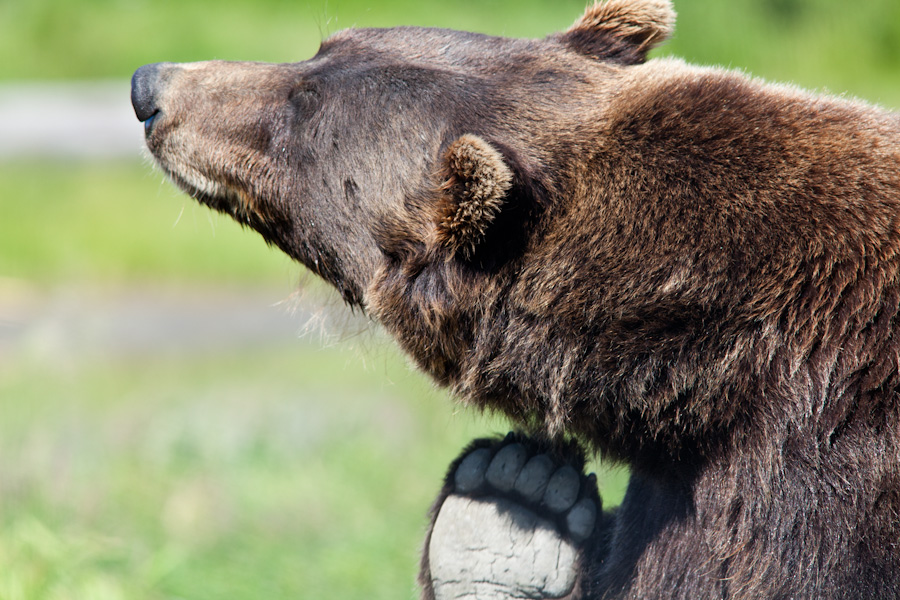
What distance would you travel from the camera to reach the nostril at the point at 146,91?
3.18 meters

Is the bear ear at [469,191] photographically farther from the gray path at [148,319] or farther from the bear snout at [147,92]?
the gray path at [148,319]

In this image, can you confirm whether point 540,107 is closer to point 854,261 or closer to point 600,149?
point 600,149

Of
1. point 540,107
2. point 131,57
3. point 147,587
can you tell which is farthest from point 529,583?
point 131,57

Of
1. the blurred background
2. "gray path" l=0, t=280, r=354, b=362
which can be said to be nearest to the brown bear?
the blurred background

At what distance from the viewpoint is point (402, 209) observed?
2879mm

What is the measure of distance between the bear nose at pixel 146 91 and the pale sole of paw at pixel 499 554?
149cm

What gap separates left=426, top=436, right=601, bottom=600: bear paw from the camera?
9.61 ft

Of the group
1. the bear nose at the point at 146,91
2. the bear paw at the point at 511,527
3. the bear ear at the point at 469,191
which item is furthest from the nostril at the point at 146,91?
the bear paw at the point at 511,527

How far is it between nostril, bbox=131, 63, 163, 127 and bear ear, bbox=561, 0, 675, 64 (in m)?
1.26

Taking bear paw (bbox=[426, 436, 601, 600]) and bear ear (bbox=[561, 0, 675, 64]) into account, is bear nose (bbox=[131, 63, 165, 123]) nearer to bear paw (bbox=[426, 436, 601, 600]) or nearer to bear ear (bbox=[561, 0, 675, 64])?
bear ear (bbox=[561, 0, 675, 64])

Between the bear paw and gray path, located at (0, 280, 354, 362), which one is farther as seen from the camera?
gray path, located at (0, 280, 354, 362)

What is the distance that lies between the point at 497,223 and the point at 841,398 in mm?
942

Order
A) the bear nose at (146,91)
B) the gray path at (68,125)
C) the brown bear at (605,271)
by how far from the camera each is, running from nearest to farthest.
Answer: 1. the brown bear at (605,271)
2. the bear nose at (146,91)
3. the gray path at (68,125)

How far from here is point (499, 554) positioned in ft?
9.59
